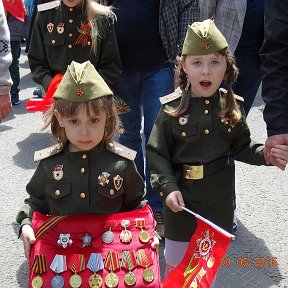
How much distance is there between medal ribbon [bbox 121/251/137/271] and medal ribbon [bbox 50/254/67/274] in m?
0.22

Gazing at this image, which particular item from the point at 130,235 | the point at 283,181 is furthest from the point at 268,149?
the point at 283,181

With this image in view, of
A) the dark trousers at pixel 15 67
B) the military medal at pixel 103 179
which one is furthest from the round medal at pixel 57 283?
the dark trousers at pixel 15 67

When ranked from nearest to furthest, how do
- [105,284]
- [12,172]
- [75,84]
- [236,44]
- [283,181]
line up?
[105,284]
[75,84]
[236,44]
[283,181]
[12,172]

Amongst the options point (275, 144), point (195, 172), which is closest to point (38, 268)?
point (195, 172)

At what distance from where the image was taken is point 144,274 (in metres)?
2.14

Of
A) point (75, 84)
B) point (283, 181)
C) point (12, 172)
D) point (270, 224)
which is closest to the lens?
point (75, 84)

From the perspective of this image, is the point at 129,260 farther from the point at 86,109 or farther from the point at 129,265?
the point at 86,109

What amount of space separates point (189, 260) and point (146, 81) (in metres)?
1.58

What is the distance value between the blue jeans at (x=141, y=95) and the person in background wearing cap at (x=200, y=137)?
2.68 ft

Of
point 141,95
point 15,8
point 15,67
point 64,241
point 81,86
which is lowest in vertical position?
point 15,67

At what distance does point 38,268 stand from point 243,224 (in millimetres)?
2292

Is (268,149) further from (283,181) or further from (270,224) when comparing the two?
(283,181)

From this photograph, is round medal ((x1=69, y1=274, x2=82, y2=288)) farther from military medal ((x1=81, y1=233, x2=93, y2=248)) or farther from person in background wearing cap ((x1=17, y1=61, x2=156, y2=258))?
person in background wearing cap ((x1=17, y1=61, x2=156, y2=258))

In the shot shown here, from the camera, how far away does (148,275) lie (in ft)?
7.04
